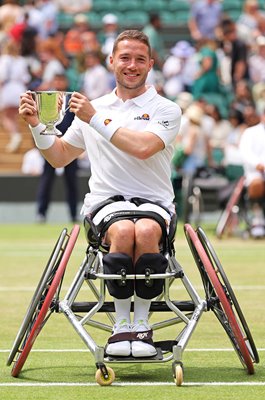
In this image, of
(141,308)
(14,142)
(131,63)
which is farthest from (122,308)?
(14,142)

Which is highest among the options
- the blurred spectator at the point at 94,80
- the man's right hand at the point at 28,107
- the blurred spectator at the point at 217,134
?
the man's right hand at the point at 28,107

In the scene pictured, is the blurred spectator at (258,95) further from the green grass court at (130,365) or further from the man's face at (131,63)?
the man's face at (131,63)

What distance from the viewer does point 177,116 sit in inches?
270

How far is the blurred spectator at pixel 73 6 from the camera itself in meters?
28.3

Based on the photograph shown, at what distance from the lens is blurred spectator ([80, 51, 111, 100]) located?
2252 centimetres

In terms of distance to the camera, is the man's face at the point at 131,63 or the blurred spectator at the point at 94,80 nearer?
the man's face at the point at 131,63

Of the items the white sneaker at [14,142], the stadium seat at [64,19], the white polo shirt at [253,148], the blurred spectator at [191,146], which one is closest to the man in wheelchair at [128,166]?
the white polo shirt at [253,148]

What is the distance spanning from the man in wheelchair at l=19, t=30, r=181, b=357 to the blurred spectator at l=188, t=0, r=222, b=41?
19.5 m

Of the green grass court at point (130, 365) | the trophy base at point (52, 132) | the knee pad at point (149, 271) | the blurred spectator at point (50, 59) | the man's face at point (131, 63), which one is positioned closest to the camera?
the green grass court at point (130, 365)

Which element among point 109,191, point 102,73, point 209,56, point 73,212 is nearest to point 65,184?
point 73,212

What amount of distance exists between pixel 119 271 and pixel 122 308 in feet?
1.01

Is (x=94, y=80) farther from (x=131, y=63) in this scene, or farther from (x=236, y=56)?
(x=131, y=63)

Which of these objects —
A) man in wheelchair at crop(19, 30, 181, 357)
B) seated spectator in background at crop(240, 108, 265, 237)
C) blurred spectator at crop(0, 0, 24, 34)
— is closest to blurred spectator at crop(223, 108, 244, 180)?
seated spectator in background at crop(240, 108, 265, 237)

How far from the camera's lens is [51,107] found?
6578 millimetres
